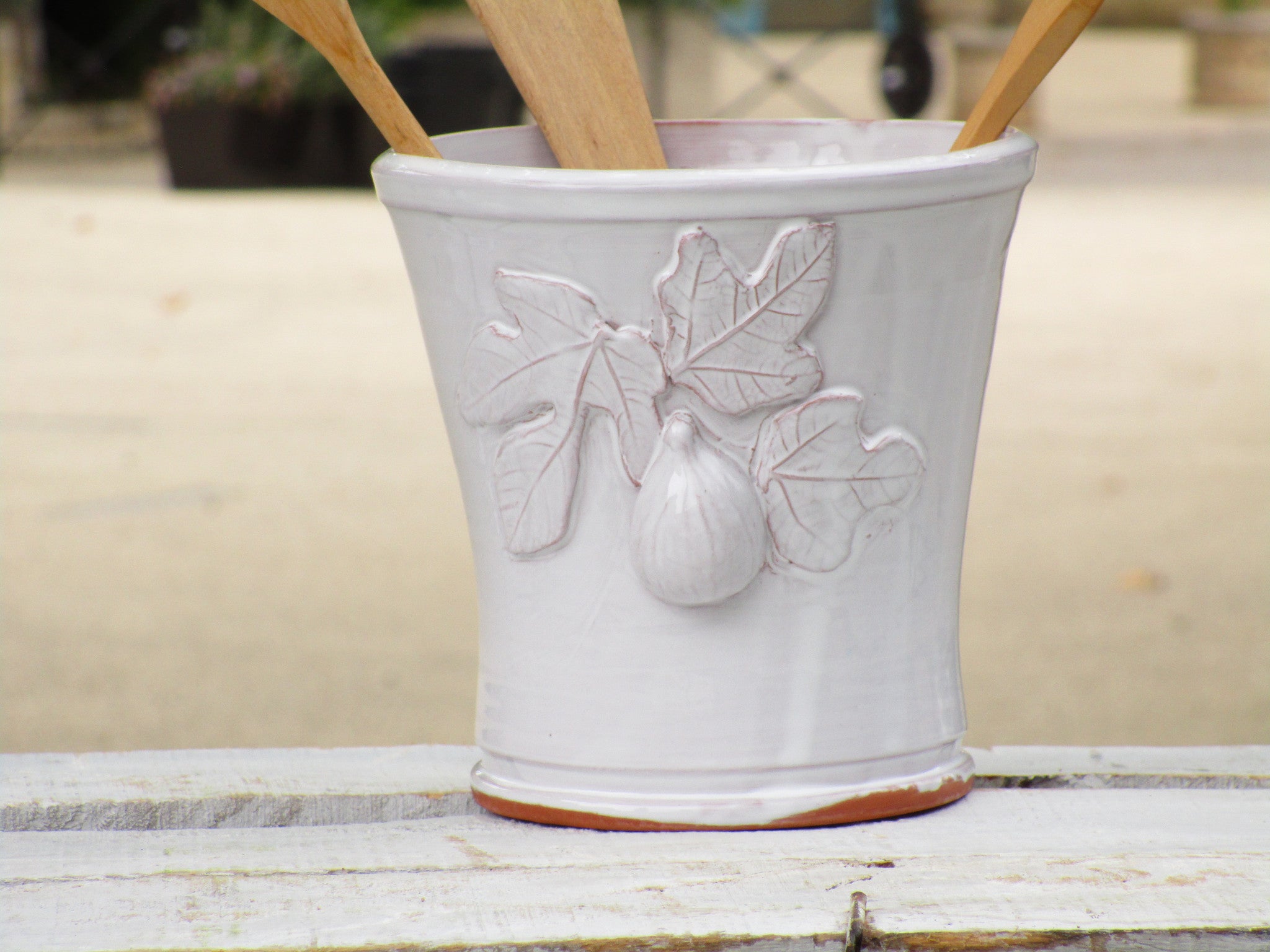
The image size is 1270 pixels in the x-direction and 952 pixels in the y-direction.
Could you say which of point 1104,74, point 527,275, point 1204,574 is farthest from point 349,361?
point 1104,74

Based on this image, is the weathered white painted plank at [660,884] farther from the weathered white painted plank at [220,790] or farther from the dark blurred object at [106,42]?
the dark blurred object at [106,42]

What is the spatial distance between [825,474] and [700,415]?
54 millimetres

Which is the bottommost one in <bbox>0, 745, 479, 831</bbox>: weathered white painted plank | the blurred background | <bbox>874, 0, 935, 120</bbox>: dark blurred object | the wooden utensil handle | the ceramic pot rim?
the blurred background

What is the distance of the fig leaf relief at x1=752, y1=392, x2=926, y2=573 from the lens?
0.56 meters

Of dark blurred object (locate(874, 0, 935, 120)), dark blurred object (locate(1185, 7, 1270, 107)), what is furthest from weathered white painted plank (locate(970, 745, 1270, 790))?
dark blurred object (locate(1185, 7, 1270, 107))

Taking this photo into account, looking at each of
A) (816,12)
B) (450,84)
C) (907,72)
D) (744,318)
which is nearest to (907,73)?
(907,72)

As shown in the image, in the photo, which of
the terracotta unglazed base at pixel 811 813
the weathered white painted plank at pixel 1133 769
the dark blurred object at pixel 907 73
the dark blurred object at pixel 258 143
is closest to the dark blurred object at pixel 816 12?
the dark blurred object at pixel 907 73

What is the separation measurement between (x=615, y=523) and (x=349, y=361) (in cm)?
239

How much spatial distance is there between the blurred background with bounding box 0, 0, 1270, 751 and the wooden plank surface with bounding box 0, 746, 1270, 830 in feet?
2.70

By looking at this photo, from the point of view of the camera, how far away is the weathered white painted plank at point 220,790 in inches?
25.2

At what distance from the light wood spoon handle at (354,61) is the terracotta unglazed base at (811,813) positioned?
27 cm

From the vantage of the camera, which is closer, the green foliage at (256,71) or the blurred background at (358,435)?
the blurred background at (358,435)

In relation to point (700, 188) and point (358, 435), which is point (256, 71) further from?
point (700, 188)

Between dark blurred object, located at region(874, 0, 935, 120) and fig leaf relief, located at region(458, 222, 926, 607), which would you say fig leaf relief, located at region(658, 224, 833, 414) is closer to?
fig leaf relief, located at region(458, 222, 926, 607)
